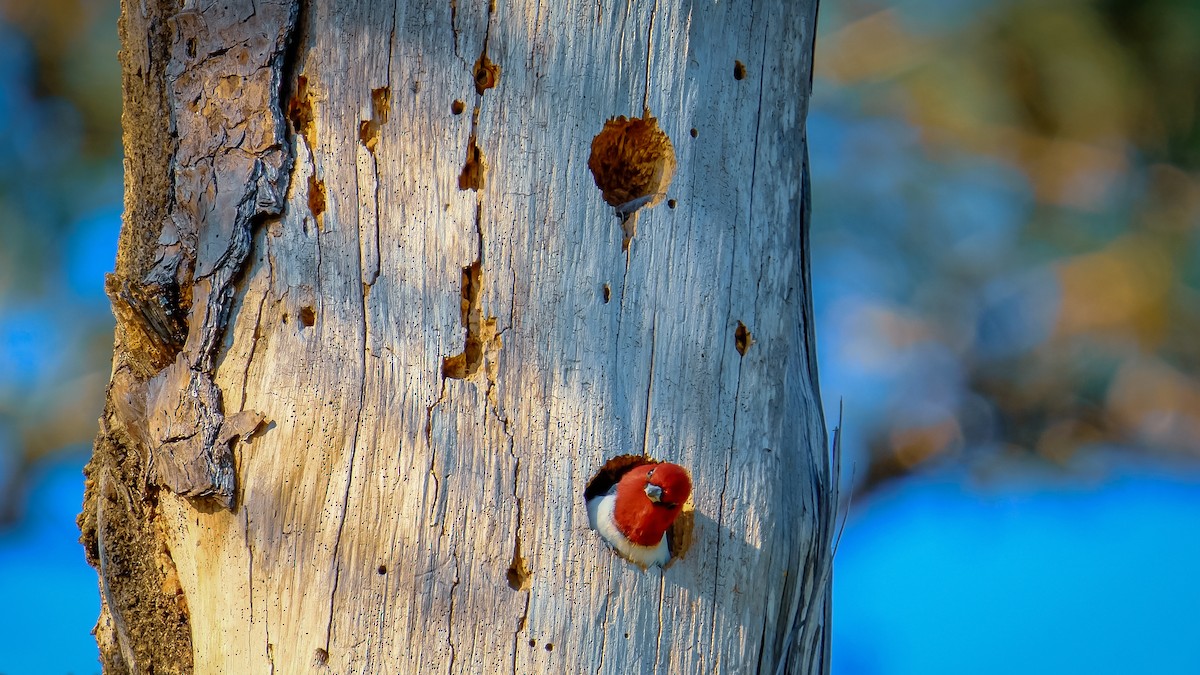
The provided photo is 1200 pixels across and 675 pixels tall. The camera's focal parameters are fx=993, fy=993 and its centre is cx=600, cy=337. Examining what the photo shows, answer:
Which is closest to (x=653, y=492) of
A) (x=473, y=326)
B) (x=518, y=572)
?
(x=518, y=572)

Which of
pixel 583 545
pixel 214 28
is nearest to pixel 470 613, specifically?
pixel 583 545

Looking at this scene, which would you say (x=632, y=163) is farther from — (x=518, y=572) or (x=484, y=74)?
(x=518, y=572)

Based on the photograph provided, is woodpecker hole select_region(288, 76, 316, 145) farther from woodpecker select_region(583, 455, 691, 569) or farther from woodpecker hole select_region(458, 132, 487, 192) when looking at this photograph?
woodpecker select_region(583, 455, 691, 569)

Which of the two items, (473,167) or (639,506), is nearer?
(639,506)

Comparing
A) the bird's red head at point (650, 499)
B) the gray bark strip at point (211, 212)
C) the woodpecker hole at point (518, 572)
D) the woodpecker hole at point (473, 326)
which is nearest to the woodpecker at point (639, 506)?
the bird's red head at point (650, 499)

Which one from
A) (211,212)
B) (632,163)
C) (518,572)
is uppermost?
(632,163)

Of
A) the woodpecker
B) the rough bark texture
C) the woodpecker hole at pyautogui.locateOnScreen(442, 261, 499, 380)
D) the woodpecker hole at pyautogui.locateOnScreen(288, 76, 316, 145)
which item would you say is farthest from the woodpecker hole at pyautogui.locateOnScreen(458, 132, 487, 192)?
the woodpecker

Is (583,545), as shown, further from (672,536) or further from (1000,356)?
(1000,356)
